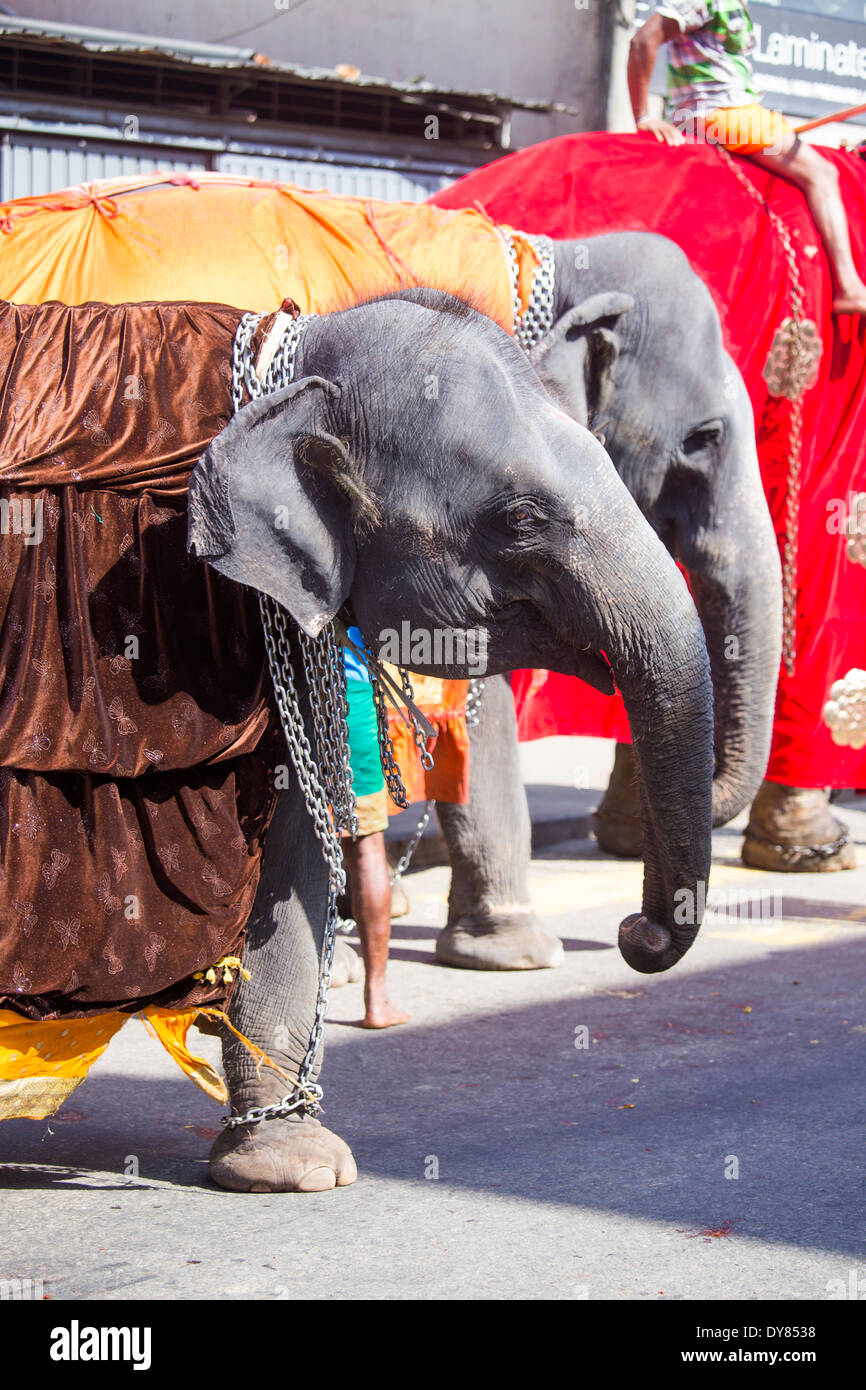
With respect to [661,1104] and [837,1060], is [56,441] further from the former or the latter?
[837,1060]

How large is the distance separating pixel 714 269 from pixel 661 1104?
3217 millimetres

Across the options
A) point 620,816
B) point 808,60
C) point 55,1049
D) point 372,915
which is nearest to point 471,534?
point 55,1049

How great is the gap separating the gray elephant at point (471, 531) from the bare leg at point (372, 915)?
160cm

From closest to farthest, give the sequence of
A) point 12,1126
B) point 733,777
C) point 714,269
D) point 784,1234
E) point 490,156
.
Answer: point 784,1234 < point 12,1126 < point 733,777 < point 714,269 < point 490,156

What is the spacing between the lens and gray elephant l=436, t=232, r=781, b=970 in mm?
4902

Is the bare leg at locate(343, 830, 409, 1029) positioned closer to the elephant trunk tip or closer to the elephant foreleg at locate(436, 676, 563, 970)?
the elephant foreleg at locate(436, 676, 563, 970)

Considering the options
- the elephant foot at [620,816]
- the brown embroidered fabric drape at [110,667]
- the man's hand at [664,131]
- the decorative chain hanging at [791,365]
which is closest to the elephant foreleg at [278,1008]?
the brown embroidered fabric drape at [110,667]

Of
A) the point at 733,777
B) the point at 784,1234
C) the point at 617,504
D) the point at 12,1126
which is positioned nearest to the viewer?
the point at 617,504

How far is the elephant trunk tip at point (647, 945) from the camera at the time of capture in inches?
118

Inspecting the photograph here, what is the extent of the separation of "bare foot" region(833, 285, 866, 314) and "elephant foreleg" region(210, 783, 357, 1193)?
3.67 m

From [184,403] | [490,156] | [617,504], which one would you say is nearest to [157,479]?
[184,403]

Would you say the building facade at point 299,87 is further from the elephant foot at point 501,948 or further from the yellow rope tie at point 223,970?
the yellow rope tie at point 223,970

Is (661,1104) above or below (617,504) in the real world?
below

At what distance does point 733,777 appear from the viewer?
14.1 ft
